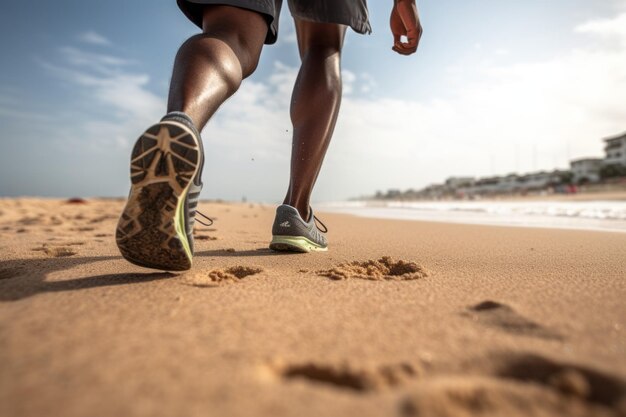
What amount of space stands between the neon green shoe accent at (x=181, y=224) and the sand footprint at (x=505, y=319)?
681mm

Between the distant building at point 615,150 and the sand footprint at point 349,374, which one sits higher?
the distant building at point 615,150

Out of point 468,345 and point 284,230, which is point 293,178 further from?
point 468,345

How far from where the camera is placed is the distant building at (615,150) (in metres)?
45.3

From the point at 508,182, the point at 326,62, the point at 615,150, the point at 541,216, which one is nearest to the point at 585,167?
the point at 615,150

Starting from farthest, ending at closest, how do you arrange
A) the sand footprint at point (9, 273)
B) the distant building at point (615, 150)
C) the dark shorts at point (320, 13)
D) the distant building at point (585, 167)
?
the distant building at point (585, 167) < the distant building at point (615, 150) < the dark shorts at point (320, 13) < the sand footprint at point (9, 273)

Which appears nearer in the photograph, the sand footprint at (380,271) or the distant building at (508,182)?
the sand footprint at (380,271)

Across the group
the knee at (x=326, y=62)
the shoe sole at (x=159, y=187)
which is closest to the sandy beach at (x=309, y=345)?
the shoe sole at (x=159, y=187)

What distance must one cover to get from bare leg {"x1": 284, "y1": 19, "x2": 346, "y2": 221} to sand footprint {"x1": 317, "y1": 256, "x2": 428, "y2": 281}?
0.56 metres

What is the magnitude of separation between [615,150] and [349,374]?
5972 cm

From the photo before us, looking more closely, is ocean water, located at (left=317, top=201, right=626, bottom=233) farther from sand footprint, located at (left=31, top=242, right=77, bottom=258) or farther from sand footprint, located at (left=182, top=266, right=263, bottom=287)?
sand footprint, located at (left=31, top=242, right=77, bottom=258)

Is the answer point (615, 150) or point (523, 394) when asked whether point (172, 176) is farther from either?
point (615, 150)

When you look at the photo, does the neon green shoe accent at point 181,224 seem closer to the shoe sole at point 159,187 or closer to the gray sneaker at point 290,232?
the shoe sole at point 159,187

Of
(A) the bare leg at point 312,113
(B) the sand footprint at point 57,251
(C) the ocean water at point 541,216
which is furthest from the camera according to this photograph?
(C) the ocean water at point 541,216

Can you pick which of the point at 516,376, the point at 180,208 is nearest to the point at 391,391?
the point at 516,376
